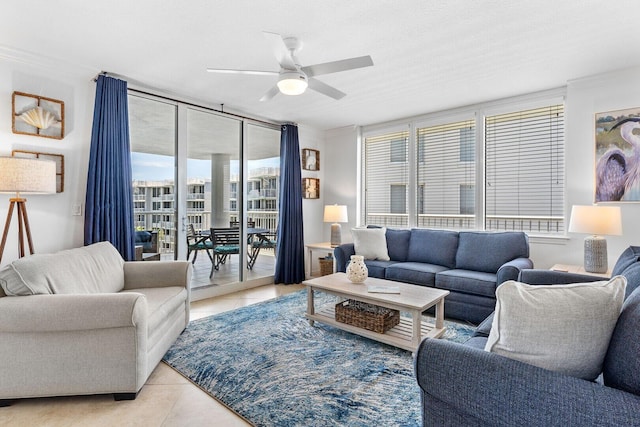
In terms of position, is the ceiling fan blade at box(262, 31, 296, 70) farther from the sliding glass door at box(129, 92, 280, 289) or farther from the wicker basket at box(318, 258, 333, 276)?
the wicker basket at box(318, 258, 333, 276)

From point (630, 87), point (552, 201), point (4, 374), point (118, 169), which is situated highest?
point (630, 87)

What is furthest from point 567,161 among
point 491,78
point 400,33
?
point 400,33

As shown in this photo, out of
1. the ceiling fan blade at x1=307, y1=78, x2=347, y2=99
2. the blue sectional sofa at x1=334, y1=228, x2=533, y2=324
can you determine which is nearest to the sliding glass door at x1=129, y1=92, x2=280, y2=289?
the blue sectional sofa at x1=334, y1=228, x2=533, y2=324

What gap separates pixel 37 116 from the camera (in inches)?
115

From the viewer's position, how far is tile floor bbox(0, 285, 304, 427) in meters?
1.84

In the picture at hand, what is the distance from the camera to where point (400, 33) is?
253 centimetres

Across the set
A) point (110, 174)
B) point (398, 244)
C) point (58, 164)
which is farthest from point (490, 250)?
point (58, 164)

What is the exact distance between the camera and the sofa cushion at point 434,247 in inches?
158

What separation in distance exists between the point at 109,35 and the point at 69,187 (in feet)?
4.76

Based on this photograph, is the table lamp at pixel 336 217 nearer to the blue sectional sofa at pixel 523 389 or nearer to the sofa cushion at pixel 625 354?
the blue sectional sofa at pixel 523 389

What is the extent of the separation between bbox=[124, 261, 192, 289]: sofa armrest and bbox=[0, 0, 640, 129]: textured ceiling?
1851 mm

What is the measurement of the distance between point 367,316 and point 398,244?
1.84m

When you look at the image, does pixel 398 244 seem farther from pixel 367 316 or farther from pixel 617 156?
pixel 617 156

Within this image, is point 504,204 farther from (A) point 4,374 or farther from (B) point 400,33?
(A) point 4,374
